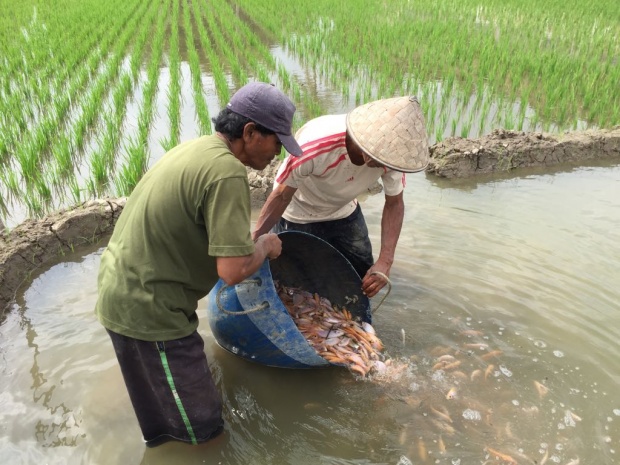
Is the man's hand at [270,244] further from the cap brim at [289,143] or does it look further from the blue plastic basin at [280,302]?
the cap brim at [289,143]

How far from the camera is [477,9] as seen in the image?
39.4 feet

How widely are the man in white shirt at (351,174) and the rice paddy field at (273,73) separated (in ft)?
7.51

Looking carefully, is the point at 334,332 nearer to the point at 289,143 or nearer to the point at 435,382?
the point at 435,382

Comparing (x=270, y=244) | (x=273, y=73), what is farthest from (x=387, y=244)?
(x=273, y=73)

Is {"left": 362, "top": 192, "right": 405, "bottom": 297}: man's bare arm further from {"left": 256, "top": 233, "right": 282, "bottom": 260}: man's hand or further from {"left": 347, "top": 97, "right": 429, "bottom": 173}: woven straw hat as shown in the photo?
{"left": 256, "top": 233, "right": 282, "bottom": 260}: man's hand

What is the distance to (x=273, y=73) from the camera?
8.34 meters

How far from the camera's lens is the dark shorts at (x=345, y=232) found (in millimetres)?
2941

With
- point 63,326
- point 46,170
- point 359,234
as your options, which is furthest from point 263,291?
point 46,170

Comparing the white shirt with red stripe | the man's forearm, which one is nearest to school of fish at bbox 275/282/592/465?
the man's forearm

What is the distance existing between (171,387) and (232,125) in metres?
1.05

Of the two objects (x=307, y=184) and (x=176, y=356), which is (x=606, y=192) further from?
(x=176, y=356)

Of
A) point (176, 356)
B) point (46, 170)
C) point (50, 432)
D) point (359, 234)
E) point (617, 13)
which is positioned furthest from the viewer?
point (617, 13)

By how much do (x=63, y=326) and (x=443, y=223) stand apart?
10.2 feet

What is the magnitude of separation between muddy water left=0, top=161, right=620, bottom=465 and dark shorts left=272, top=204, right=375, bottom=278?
0.22 m
